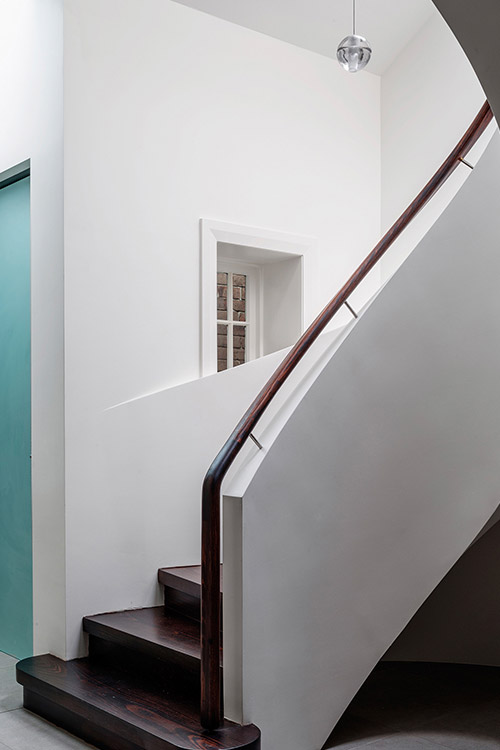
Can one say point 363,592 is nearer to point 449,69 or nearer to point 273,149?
point 273,149

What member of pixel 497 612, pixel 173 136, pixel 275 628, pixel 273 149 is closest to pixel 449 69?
pixel 273 149

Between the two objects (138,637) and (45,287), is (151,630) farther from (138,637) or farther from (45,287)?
(45,287)

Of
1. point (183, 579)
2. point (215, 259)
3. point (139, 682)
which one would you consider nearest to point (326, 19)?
point (215, 259)

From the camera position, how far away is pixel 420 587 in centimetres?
379

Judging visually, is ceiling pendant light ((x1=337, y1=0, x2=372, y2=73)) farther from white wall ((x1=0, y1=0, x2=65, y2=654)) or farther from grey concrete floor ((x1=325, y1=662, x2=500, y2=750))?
grey concrete floor ((x1=325, y1=662, x2=500, y2=750))

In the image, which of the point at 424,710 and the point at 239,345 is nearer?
the point at 424,710

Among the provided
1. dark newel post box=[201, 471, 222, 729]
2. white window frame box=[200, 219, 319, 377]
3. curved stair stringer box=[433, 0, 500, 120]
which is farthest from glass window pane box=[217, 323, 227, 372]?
curved stair stringer box=[433, 0, 500, 120]

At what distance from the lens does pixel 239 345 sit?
219 inches

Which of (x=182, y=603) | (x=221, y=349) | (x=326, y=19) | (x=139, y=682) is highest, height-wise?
(x=326, y=19)

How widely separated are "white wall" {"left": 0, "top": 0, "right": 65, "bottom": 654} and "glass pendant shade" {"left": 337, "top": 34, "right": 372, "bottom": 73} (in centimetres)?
150

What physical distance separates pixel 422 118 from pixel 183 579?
3.43 m

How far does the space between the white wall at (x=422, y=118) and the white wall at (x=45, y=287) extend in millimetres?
2410

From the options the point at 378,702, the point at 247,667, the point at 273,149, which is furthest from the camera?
the point at 273,149

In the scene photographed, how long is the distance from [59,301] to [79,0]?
5.26ft
